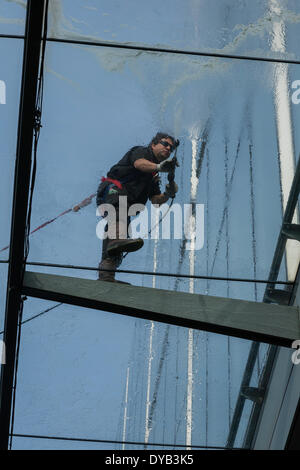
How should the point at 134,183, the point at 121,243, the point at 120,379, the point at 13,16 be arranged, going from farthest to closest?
1. the point at 120,379
2. the point at 134,183
3. the point at 121,243
4. the point at 13,16

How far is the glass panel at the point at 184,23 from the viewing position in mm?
5711

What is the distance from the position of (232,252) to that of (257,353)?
1006mm

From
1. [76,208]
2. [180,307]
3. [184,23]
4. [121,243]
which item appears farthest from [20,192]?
[184,23]

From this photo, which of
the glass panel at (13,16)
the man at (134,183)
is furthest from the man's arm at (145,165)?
the glass panel at (13,16)

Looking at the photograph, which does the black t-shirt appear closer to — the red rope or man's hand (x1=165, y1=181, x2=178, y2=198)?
man's hand (x1=165, y1=181, x2=178, y2=198)

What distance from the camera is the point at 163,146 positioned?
5984 millimetres

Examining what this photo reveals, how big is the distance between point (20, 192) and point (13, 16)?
Answer: 1.16m

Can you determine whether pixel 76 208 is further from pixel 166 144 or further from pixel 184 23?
pixel 184 23

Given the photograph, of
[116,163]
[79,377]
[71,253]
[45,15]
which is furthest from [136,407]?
[45,15]

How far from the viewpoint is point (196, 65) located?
19.4 feet

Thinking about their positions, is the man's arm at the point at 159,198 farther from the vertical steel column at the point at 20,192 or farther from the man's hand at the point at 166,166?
the vertical steel column at the point at 20,192

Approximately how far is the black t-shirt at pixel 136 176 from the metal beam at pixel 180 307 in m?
0.70

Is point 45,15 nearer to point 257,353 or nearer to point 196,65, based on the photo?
point 196,65

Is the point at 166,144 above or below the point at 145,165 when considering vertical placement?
above
